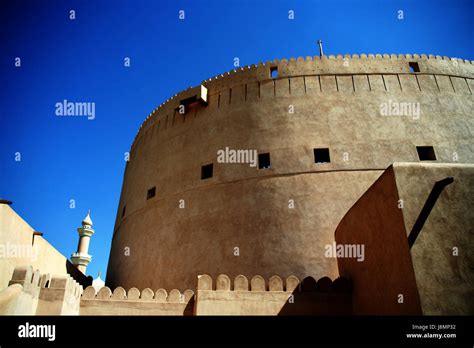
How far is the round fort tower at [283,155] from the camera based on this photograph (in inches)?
331

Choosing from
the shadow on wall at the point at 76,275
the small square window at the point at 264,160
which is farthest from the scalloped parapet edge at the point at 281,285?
the shadow on wall at the point at 76,275

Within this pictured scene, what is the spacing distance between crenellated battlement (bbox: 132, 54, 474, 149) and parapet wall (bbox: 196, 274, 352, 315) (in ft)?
19.5

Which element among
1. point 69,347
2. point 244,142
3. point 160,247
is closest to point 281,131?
point 244,142

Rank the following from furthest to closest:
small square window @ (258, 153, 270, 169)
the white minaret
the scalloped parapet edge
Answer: the white minaret
small square window @ (258, 153, 270, 169)
the scalloped parapet edge

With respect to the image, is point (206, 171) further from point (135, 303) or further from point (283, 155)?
point (135, 303)

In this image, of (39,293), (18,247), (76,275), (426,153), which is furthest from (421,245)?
(76,275)

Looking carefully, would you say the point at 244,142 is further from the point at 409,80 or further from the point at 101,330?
the point at 101,330

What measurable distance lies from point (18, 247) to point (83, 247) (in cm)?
1388

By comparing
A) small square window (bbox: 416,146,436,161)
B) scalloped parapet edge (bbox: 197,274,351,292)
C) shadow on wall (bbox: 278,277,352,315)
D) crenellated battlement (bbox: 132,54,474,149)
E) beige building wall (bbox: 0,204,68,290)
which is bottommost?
shadow on wall (bbox: 278,277,352,315)

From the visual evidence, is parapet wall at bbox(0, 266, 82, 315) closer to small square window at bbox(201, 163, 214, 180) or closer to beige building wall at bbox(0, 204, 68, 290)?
beige building wall at bbox(0, 204, 68, 290)

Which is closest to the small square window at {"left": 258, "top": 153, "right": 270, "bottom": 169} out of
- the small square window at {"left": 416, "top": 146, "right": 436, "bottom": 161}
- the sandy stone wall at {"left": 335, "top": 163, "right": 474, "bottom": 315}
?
the small square window at {"left": 416, "top": 146, "right": 436, "bottom": 161}

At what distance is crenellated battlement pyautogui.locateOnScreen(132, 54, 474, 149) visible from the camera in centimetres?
995

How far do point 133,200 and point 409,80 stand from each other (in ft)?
30.5

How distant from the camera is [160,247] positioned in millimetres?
9695
